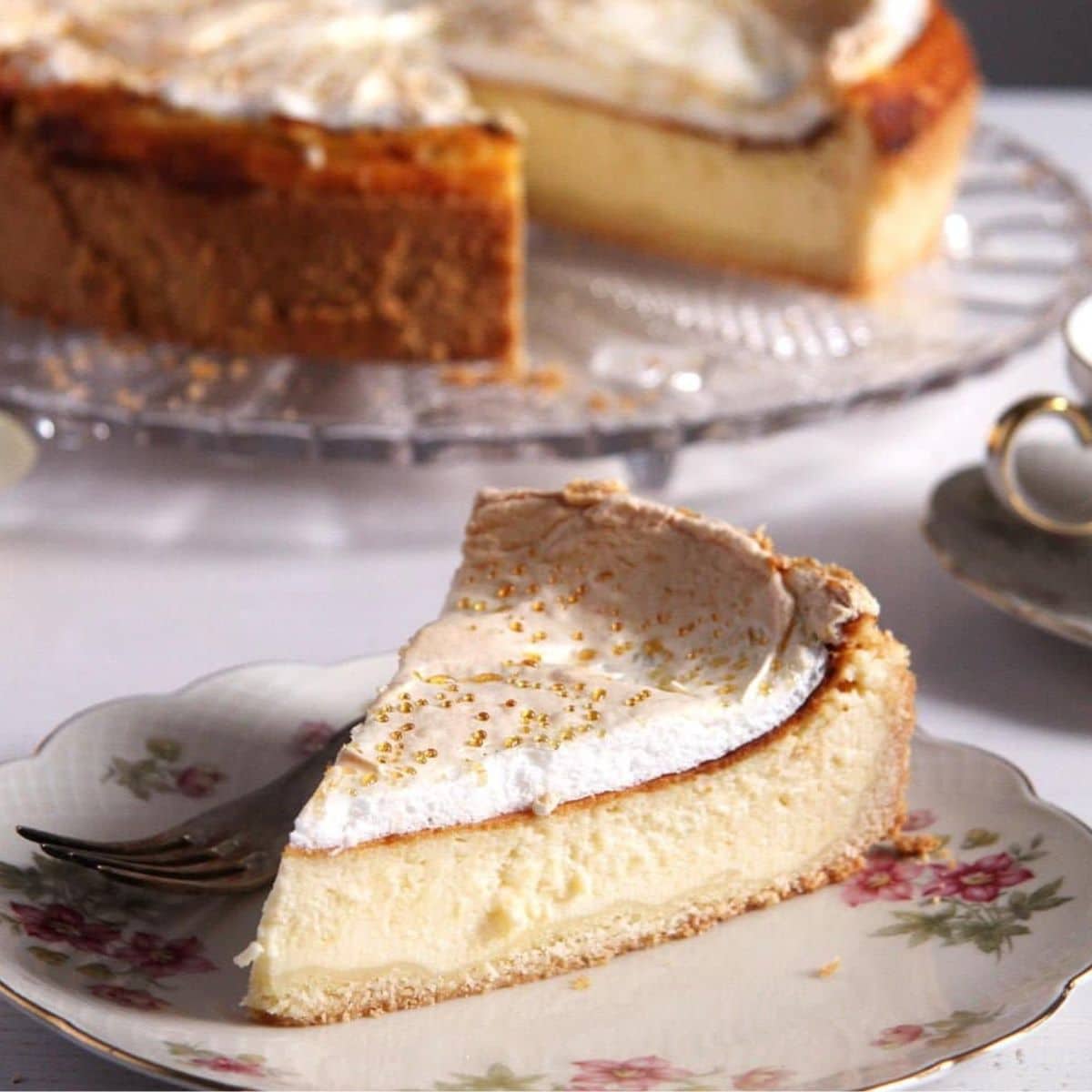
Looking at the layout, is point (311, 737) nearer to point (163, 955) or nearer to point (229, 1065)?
point (163, 955)

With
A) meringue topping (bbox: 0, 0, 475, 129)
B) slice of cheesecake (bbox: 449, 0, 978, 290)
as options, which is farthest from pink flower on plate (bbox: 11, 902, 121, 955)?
slice of cheesecake (bbox: 449, 0, 978, 290)

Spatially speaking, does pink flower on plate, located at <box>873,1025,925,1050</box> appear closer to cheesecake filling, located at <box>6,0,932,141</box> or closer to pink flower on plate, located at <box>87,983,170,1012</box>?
pink flower on plate, located at <box>87,983,170,1012</box>

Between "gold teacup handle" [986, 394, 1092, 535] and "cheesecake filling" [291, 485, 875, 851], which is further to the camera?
"gold teacup handle" [986, 394, 1092, 535]

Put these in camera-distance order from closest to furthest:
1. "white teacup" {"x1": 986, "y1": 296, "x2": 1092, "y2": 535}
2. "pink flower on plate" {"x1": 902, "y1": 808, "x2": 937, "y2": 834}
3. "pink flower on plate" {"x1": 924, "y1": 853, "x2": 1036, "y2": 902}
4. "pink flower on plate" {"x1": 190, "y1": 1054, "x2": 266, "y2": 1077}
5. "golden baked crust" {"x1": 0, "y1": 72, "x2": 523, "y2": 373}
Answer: "pink flower on plate" {"x1": 190, "y1": 1054, "x2": 266, "y2": 1077}
"pink flower on plate" {"x1": 924, "y1": 853, "x2": 1036, "y2": 902}
"pink flower on plate" {"x1": 902, "y1": 808, "x2": 937, "y2": 834}
"white teacup" {"x1": 986, "y1": 296, "x2": 1092, "y2": 535}
"golden baked crust" {"x1": 0, "y1": 72, "x2": 523, "y2": 373}

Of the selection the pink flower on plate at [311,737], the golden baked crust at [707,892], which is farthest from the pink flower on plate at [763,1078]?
the pink flower on plate at [311,737]

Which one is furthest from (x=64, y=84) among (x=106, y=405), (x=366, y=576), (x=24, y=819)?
(x=24, y=819)

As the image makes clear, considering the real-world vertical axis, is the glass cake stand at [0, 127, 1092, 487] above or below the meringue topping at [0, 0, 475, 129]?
below
